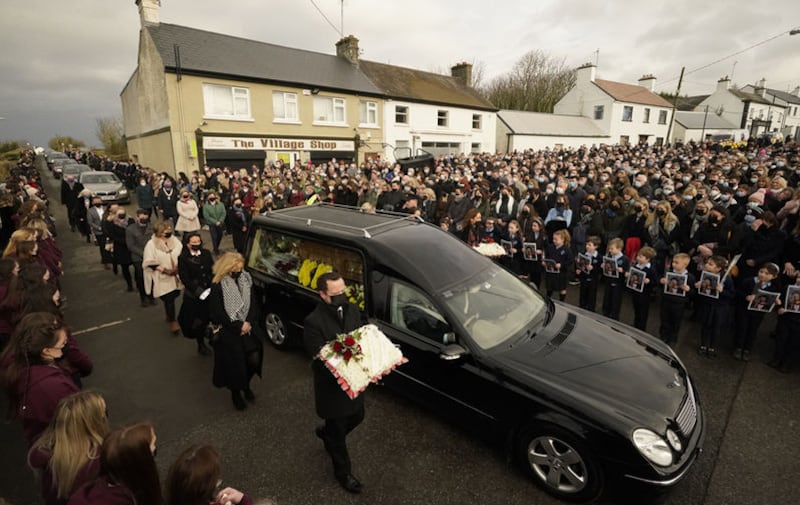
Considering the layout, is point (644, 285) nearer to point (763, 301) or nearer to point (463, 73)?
point (763, 301)

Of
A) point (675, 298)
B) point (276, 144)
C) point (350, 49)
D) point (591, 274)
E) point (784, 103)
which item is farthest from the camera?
point (784, 103)

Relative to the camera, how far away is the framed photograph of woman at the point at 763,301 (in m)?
5.11

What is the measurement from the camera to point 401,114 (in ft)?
91.7

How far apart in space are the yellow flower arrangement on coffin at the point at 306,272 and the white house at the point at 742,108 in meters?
68.2

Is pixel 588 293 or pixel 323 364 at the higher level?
pixel 323 364

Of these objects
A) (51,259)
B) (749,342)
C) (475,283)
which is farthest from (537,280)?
(51,259)

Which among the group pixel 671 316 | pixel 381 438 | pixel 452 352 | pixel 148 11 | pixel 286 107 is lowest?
pixel 381 438

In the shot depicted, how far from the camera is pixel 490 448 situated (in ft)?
12.7

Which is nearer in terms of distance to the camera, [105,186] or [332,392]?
[332,392]

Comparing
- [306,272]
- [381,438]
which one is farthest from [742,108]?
[381,438]

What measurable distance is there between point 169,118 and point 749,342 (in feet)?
72.8

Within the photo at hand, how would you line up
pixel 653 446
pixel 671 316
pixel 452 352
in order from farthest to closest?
pixel 671 316
pixel 452 352
pixel 653 446

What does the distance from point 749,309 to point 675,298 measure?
0.87 meters

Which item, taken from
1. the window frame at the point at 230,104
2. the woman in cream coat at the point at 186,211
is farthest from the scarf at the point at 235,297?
the window frame at the point at 230,104
